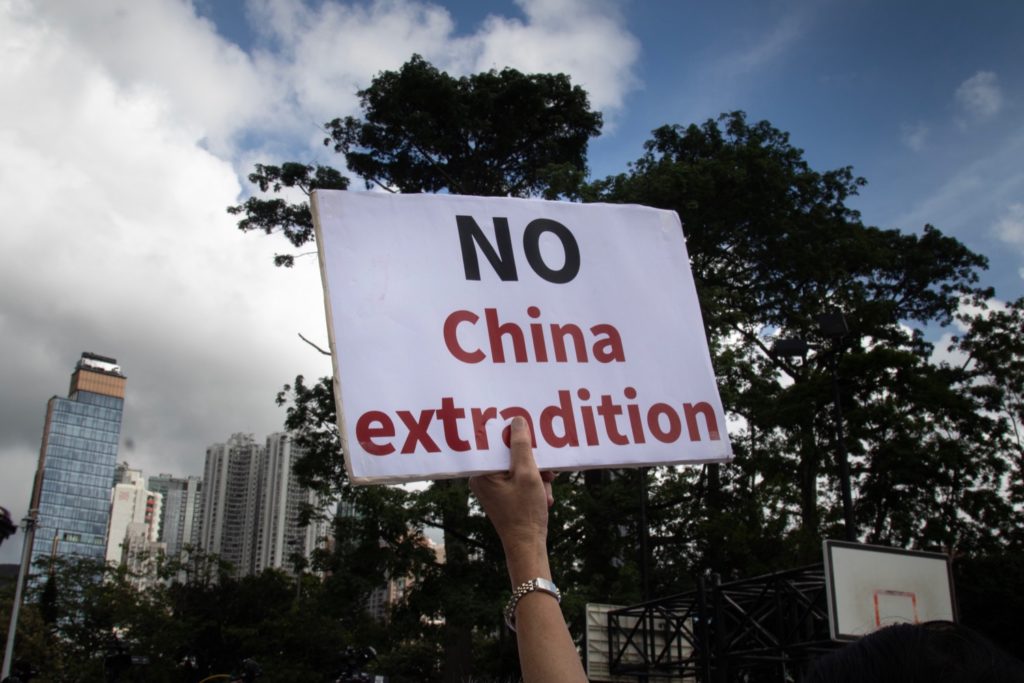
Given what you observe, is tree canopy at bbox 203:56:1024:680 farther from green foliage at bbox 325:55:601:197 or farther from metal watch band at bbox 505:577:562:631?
metal watch band at bbox 505:577:562:631

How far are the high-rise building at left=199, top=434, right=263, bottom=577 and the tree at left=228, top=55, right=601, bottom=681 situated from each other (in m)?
63.0

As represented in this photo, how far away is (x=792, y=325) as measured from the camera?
2355 centimetres

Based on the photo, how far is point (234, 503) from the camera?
84.7m

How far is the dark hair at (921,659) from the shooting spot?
1.00m

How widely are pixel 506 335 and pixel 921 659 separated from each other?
158 cm

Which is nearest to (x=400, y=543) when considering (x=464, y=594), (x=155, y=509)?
(x=464, y=594)

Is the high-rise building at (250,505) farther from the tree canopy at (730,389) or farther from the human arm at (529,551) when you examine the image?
the human arm at (529,551)

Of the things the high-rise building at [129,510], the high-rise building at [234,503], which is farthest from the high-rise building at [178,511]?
the high-rise building at [234,503]

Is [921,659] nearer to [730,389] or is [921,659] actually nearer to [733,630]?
[733,630]

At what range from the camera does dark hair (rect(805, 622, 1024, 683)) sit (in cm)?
100

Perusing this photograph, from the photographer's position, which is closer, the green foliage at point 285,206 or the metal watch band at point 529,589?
the metal watch band at point 529,589

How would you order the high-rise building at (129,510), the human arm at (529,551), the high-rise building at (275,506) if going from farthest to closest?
the high-rise building at (129,510), the high-rise building at (275,506), the human arm at (529,551)

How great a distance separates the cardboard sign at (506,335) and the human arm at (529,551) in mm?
117

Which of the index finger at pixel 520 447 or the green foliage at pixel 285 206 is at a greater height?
the green foliage at pixel 285 206
